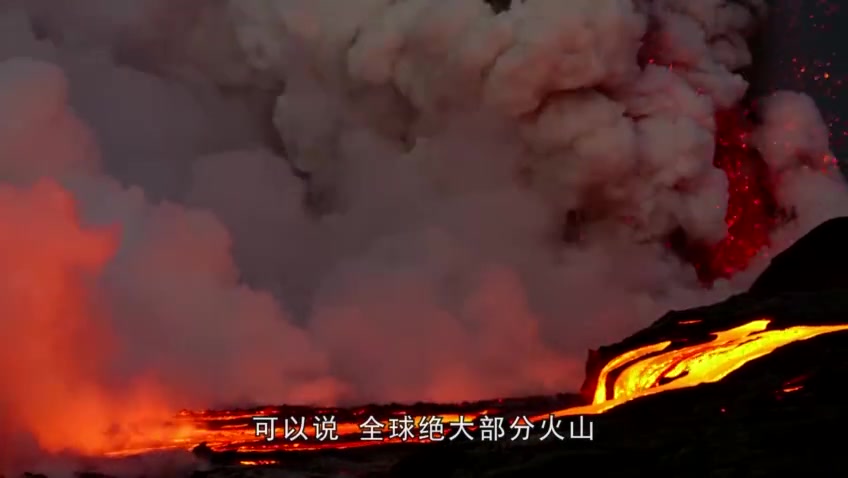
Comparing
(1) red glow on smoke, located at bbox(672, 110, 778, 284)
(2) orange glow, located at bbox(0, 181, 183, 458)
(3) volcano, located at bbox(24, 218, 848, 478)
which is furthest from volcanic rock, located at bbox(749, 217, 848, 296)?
(2) orange glow, located at bbox(0, 181, 183, 458)

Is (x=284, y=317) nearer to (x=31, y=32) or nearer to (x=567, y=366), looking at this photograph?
(x=567, y=366)

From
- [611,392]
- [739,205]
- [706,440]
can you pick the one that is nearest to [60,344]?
[611,392]

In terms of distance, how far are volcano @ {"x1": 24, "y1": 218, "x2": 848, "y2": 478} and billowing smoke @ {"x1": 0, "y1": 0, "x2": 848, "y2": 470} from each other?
5.69 ft

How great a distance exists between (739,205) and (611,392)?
25.0 feet

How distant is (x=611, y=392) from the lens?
982 cm

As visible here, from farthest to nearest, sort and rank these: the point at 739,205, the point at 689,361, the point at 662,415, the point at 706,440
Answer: the point at 739,205, the point at 689,361, the point at 662,415, the point at 706,440

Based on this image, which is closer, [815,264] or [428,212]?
[815,264]

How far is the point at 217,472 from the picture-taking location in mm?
8703

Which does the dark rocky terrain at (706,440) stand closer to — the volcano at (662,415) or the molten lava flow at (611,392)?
the volcano at (662,415)

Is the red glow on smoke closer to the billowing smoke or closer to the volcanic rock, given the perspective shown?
the billowing smoke

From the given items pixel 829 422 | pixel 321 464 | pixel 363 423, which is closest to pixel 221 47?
pixel 363 423

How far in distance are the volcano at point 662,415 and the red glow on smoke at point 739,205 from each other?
3624 millimetres

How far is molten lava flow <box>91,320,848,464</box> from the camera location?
8703 mm

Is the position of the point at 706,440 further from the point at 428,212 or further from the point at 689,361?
the point at 428,212
